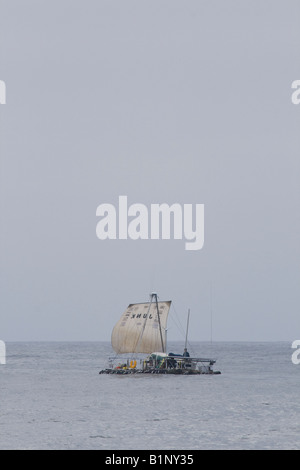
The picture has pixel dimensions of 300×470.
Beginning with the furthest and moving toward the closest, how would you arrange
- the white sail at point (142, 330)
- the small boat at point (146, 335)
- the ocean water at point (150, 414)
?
the white sail at point (142, 330) → the small boat at point (146, 335) → the ocean water at point (150, 414)

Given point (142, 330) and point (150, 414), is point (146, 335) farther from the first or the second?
point (150, 414)

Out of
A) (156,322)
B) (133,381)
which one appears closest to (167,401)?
(133,381)

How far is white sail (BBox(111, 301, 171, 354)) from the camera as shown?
4582 inches

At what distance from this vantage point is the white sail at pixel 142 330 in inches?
4582

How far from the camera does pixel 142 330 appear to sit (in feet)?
382

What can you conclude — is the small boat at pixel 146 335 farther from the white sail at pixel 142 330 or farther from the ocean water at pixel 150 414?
the ocean water at pixel 150 414

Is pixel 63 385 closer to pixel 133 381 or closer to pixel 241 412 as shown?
pixel 133 381

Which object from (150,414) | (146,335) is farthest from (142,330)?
(150,414)

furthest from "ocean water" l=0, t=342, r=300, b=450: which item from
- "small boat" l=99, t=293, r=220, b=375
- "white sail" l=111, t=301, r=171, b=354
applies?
"white sail" l=111, t=301, r=171, b=354

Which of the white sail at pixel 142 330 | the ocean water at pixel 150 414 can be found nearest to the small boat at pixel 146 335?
the white sail at pixel 142 330

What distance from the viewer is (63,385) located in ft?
299

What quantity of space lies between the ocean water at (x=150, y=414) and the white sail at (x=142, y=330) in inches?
739

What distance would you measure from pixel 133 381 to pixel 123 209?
1246 inches

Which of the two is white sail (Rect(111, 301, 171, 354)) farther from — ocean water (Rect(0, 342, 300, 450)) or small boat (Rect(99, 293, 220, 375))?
ocean water (Rect(0, 342, 300, 450))
